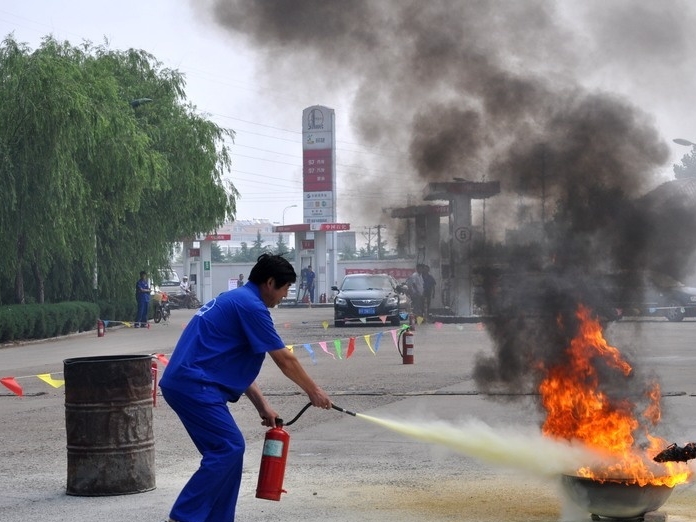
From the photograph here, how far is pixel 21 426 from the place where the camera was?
12.3m

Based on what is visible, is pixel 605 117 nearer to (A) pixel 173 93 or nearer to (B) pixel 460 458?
(B) pixel 460 458

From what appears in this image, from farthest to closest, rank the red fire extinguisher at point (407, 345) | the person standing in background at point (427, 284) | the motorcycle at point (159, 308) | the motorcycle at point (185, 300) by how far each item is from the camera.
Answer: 1. the motorcycle at point (185, 300)
2. the motorcycle at point (159, 308)
3. the person standing in background at point (427, 284)
4. the red fire extinguisher at point (407, 345)

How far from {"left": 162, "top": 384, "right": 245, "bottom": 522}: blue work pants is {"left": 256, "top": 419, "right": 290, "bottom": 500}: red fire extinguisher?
0.24 meters

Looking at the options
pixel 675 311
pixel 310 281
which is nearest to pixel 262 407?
pixel 675 311

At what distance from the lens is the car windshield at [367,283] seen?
35.4 metres

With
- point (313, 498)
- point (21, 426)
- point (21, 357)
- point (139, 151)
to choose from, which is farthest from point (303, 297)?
point (313, 498)

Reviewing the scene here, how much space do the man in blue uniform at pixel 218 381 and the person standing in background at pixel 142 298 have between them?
29.4m

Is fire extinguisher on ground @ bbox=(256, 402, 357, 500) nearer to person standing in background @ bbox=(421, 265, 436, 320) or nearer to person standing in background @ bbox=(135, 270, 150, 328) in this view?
person standing in background @ bbox=(421, 265, 436, 320)

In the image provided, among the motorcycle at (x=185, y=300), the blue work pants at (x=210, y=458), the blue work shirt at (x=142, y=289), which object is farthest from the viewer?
the motorcycle at (x=185, y=300)

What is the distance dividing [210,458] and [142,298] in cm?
3017

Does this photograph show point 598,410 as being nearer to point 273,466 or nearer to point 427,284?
point 273,466

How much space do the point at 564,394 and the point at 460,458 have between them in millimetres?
2208

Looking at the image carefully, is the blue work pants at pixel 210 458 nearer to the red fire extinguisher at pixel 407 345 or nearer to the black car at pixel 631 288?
the black car at pixel 631 288

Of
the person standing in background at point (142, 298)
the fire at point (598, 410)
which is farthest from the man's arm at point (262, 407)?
the person standing in background at point (142, 298)
